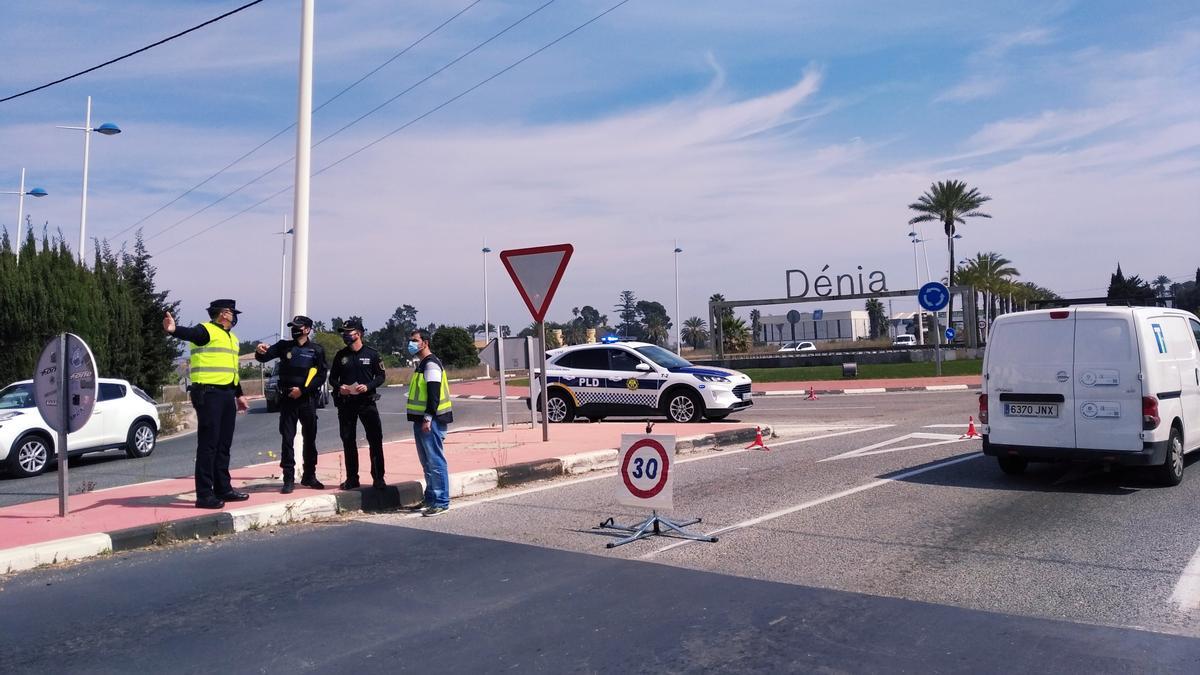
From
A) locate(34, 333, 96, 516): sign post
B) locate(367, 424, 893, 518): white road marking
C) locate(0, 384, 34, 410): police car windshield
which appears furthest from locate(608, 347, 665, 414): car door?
locate(34, 333, 96, 516): sign post

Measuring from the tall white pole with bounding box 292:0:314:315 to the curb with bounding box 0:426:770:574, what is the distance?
2.36 meters

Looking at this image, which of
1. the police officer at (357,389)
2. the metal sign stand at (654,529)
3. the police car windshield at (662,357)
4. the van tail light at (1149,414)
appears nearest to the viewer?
the metal sign stand at (654,529)

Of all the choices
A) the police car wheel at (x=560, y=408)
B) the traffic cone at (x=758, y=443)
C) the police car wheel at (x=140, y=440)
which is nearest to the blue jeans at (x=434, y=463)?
the traffic cone at (x=758, y=443)

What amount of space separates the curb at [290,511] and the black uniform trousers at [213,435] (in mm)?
411

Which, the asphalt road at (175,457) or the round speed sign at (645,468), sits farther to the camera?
the asphalt road at (175,457)

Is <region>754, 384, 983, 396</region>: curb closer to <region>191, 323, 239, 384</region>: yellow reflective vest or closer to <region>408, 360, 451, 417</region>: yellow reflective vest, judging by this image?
<region>408, 360, 451, 417</region>: yellow reflective vest

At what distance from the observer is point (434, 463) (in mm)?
9719

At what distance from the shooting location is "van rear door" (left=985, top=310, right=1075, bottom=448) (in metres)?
10.3

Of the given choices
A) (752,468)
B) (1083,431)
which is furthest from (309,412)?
(1083,431)

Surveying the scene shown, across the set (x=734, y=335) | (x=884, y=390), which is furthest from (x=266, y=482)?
(x=734, y=335)

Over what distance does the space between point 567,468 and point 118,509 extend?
532 cm

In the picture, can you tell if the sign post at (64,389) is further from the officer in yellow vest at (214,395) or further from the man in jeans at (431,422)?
the man in jeans at (431,422)

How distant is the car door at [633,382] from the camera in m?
19.2

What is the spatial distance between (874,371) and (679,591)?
1392 inches
